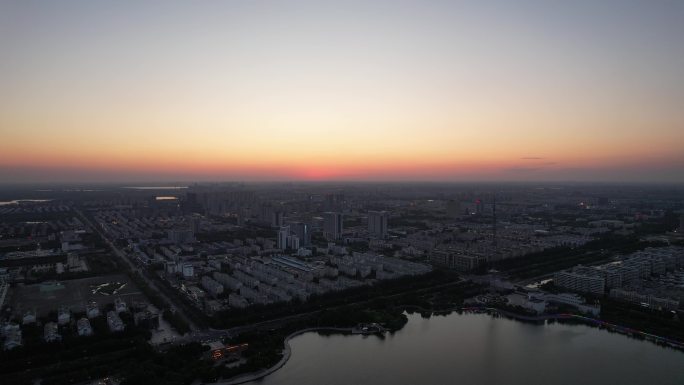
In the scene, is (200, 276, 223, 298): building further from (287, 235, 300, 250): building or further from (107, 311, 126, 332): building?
(287, 235, 300, 250): building

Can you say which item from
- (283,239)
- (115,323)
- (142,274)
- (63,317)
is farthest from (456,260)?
(63,317)

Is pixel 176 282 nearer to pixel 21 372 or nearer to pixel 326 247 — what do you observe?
pixel 21 372

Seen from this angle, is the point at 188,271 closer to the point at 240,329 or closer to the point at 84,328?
the point at 84,328

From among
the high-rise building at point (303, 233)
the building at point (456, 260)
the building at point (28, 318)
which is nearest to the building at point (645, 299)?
the building at point (456, 260)

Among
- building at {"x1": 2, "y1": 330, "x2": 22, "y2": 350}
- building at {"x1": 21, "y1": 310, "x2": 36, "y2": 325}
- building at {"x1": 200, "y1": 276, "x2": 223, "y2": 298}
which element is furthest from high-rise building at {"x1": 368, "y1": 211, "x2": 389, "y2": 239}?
building at {"x1": 2, "y1": 330, "x2": 22, "y2": 350}

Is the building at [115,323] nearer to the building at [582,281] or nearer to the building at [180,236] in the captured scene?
the building at [180,236]

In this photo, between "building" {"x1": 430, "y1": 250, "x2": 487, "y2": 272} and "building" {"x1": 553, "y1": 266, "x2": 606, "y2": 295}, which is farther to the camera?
"building" {"x1": 430, "y1": 250, "x2": 487, "y2": 272}

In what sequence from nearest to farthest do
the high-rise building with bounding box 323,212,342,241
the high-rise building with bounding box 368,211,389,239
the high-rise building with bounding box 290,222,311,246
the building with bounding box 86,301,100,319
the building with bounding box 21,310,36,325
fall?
the building with bounding box 21,310,36,325 < the building with bounding box 86,301,100,319 < the high-rise building with bounding box 290,222,311,246 < the high-rise building with bounding box 323,212,342,241 < the high-rise building with bounding box 368,211,389,239
